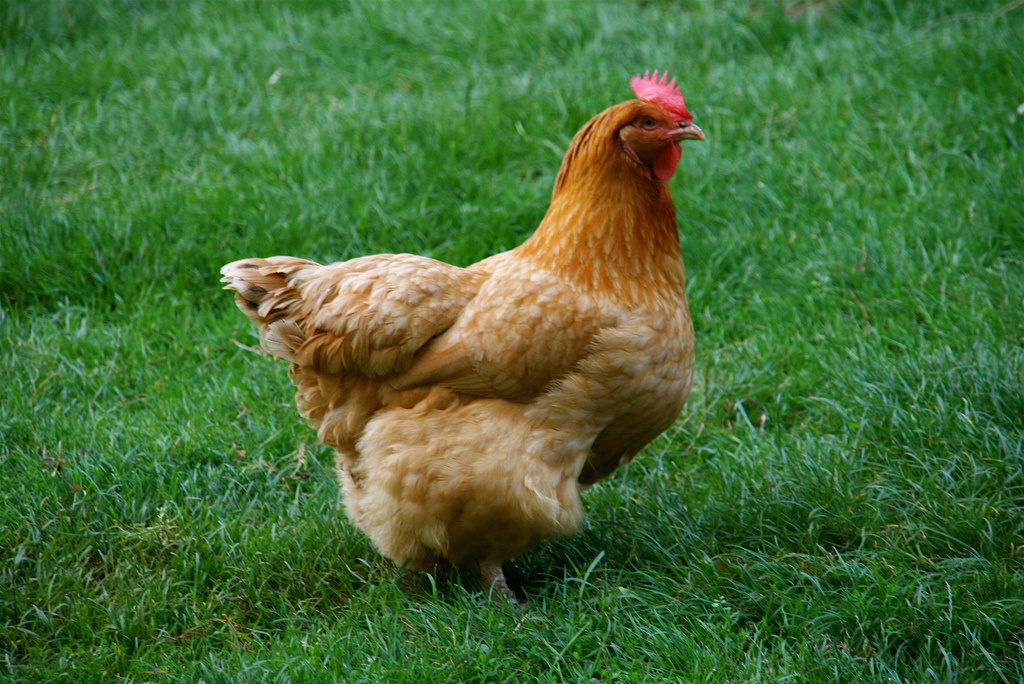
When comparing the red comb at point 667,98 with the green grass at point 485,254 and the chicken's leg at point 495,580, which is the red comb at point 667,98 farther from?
the chicken's leg at point 495,580

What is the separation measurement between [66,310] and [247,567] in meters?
2.18

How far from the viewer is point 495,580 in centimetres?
337

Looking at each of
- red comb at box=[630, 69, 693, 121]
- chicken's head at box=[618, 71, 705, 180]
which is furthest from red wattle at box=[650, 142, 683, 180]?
red comb at box=[630, 69, 693, 121]

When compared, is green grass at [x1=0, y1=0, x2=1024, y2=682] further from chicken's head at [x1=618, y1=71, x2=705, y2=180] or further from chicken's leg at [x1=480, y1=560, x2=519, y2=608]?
chicken's head at [x1=618, y1=71, x2=705, y2=180]

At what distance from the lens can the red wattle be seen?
3.31m

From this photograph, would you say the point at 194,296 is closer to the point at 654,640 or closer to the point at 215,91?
the point at 215,91

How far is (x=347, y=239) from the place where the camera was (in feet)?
17.0

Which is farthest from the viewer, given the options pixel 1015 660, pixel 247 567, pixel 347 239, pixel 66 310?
pixel 347 239

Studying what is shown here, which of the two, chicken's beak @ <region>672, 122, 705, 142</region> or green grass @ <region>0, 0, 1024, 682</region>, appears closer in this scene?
green grass @ <region>0, 0, 1024, 682</region>

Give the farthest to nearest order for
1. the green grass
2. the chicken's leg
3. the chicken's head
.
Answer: the chicken's leg, the chicken's head, the green grass

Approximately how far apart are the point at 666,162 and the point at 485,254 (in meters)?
1.95

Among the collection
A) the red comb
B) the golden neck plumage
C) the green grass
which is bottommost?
the green grass

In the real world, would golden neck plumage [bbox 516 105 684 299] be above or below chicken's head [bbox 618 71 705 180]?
below

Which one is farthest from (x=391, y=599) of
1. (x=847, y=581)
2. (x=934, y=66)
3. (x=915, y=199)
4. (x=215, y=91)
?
(x=934, y=66)
